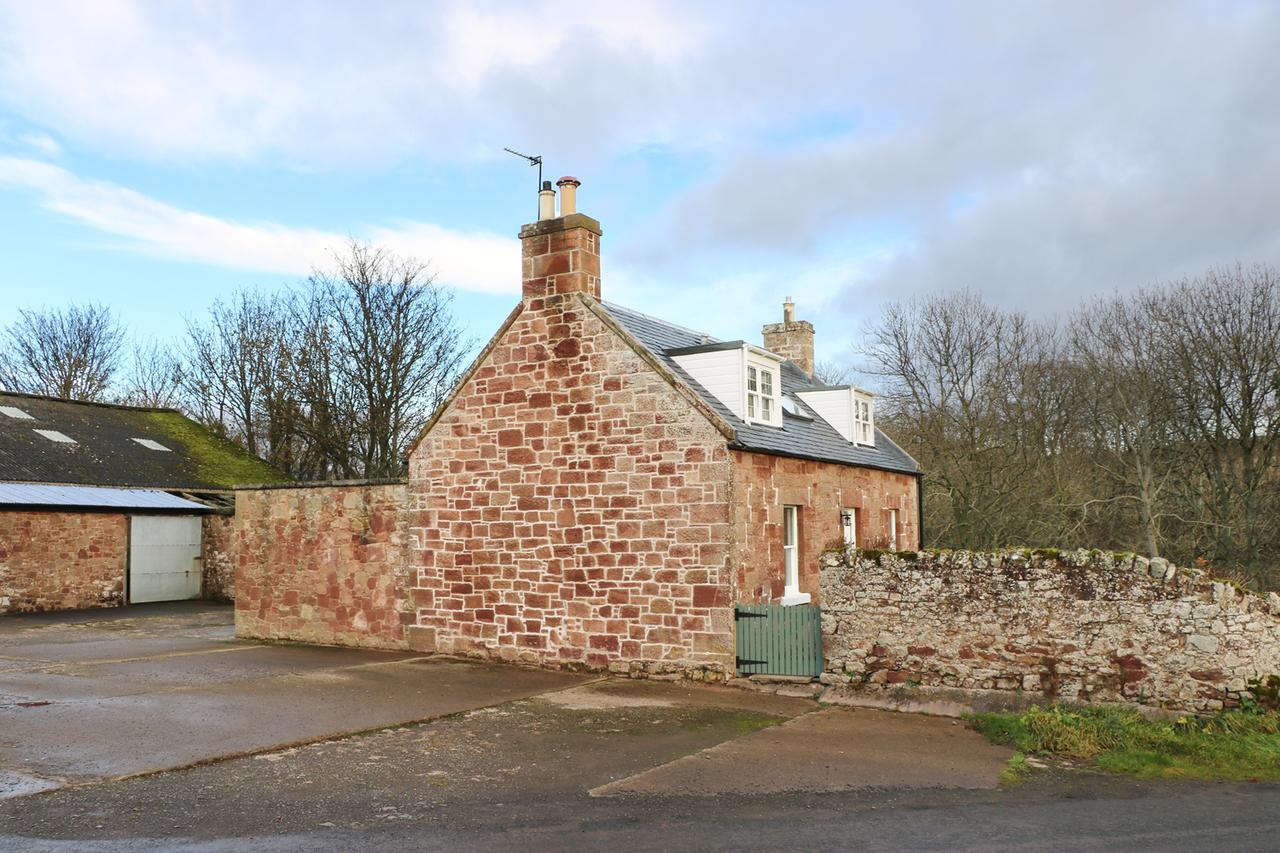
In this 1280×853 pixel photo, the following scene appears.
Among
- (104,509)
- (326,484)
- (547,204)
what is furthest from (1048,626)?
(104,509)

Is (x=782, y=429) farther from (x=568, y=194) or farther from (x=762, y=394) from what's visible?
(x=568, y=194)

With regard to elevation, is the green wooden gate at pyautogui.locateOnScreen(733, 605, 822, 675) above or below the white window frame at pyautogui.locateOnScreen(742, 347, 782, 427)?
below

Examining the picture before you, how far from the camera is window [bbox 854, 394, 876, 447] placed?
67.8 ft

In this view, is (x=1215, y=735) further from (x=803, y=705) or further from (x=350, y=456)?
(x=350, y=456)

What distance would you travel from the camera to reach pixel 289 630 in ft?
58.3

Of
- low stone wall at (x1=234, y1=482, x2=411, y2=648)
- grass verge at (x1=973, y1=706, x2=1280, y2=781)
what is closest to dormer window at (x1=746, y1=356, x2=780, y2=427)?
low stone wall at (x1=234, y1=482, x2=411, y2=648)

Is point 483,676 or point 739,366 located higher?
point 739,366

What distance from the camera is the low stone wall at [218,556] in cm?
2858

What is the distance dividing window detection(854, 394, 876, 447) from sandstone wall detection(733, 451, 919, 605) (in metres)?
1.06

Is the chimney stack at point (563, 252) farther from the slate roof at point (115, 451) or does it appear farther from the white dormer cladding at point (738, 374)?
the slate roof at point (115, 451)

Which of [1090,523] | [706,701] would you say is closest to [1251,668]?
[706,701]

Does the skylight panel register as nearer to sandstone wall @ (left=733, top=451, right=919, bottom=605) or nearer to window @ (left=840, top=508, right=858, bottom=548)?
sandstone wall @ (left=733, top=451, right=919, bottom=605)

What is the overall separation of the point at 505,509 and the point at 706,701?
484cm

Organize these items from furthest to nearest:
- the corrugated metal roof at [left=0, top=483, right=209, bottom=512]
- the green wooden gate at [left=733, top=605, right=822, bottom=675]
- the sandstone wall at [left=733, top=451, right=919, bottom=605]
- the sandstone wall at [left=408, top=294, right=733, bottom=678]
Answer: the corrugated metal roof at [left=0, top=483, right=209, bottom=512] < the sandstone wall at [left=733, top=451, right=919, bottom=605] < the sandstone wall at [left=408, top=294, right=733, bottom=678] < the green wooden gate at [left=733, top=605, right=822, bottom=675]
